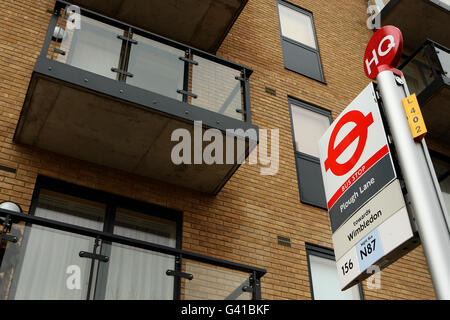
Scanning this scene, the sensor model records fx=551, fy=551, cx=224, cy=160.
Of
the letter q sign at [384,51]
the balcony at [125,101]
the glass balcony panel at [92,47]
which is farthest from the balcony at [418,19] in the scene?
the letter q sign at [384,51]

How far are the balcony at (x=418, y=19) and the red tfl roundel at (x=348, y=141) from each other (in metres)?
10.0

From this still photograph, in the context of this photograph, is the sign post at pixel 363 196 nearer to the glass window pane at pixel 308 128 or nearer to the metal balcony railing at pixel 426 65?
the glass window pane at pixel 308 128

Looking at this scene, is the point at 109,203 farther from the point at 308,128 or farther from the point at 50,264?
the point at 308,128

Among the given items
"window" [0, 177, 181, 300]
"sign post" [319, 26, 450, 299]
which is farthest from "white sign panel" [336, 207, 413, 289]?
"window" [0, 177, 181, 300]

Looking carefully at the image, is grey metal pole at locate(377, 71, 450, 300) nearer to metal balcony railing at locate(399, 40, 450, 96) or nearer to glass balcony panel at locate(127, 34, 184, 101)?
glass balcony panel at locate(127, 34, 184, 101)

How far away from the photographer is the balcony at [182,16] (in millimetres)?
10070

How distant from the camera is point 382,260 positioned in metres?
3.87

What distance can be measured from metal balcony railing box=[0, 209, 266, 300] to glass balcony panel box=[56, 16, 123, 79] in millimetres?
2706

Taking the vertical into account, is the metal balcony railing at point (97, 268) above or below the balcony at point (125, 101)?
below

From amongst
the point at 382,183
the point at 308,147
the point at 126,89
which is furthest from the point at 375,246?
the point at 308,147

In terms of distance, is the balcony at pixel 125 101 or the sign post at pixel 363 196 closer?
the sign post at pixel 363 196

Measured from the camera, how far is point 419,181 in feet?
11.2
